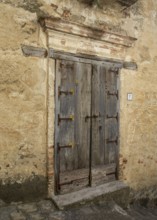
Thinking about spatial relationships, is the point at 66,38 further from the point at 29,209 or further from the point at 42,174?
the point at 29,209

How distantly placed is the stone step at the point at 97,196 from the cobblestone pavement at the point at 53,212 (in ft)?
0.30

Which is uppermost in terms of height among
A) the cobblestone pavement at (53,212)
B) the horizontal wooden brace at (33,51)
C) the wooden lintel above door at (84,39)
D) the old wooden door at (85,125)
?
the wooden lintel above door at (84,39)

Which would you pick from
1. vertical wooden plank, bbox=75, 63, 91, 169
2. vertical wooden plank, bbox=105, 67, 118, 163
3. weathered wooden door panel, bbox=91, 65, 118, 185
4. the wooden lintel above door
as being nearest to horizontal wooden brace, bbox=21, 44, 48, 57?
the wooden lintel above door

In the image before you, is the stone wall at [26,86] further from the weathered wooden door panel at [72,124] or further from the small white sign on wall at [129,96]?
the small white sign on wall at [129,96]

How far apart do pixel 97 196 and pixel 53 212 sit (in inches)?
35.7

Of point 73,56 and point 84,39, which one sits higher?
point 84,39

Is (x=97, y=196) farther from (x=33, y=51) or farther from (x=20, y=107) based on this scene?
(x=33, y=51)

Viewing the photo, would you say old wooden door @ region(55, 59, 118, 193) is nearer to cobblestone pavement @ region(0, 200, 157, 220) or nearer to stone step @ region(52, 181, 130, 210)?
stone step @ region(52, 181, 130, 210)

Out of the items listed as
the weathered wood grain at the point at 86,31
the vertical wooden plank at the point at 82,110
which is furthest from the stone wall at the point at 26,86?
the vertical wooden plank at the point at 82,110

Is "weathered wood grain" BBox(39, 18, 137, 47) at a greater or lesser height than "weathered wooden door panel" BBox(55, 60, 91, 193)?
greater

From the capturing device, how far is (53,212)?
3369 mm

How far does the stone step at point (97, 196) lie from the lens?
362 centimetres

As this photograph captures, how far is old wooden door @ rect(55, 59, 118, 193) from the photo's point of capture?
150 inches

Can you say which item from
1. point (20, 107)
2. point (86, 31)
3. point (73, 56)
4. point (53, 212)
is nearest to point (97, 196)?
point (53, 212)
